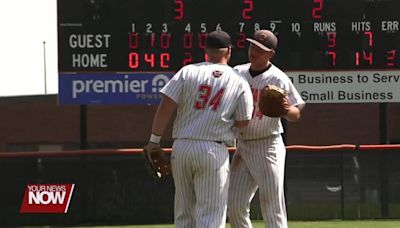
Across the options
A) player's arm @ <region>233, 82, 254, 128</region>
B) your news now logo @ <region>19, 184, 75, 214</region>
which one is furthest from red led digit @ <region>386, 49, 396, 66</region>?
player's arm @ <region>233, 82, 254, 128</region>

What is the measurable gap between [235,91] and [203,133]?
334 mm

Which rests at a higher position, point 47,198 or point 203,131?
point 203,131

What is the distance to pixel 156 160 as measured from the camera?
553cm

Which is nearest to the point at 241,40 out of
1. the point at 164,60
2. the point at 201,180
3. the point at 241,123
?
the point at 164,60

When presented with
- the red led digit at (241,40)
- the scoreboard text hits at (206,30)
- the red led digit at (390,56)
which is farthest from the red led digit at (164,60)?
the red led digit at (390,56)

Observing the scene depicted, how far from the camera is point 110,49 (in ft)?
42.7

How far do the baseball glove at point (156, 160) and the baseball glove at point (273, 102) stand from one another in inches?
29.6

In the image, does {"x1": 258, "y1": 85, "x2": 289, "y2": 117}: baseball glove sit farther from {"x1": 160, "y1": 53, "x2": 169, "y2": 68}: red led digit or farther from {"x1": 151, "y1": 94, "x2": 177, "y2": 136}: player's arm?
{"x1": 160, "y1": 53, "x2": 169, "y2": 68}: red led digit

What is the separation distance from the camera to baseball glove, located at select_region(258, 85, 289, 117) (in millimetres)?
5703

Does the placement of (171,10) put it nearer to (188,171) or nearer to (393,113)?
(188,171)

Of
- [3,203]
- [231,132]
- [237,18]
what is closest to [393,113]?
[237,18]

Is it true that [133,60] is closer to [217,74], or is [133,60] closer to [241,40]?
[241,40]

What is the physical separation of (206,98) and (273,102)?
56 cm

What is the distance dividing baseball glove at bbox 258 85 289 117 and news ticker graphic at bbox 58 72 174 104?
736cm
